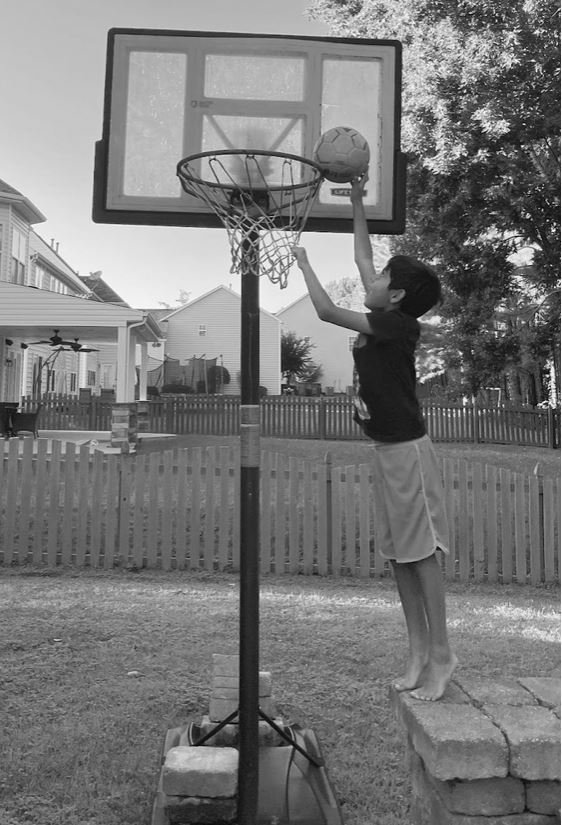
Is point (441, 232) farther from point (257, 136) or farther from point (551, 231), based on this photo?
point (257, 136)

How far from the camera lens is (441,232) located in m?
15.1

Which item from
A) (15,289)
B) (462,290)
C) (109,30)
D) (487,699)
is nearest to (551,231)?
(462,290)

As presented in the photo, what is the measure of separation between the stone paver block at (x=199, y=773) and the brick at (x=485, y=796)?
818 millimetres

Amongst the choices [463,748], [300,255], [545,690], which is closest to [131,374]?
[300,255]

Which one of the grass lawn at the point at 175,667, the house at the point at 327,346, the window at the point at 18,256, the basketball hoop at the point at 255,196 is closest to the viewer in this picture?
the grass lawn at the point at 175,667

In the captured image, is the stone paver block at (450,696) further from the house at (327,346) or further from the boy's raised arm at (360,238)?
the house at (327,346)

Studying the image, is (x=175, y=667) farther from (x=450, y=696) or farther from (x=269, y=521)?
(x=269, y=521)

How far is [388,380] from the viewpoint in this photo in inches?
116

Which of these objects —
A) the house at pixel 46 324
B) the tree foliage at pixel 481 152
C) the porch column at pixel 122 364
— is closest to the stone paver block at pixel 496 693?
the tree foliage at pixel 481 152

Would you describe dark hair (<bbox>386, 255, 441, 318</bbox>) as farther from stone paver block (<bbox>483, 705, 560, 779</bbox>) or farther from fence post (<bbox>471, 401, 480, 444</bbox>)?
fence post (<bbox>471, 401, 480, 444</bbox>)

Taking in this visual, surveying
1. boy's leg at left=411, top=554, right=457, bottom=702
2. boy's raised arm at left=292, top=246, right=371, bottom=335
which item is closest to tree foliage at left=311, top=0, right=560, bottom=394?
boy's raised arm at left=292, top=246, right=371, bottom=335

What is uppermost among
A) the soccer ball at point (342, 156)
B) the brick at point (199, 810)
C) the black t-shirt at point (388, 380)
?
the soccer ball at point (342, 156)

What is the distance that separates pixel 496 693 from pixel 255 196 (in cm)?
241

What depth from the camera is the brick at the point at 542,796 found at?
2373 millimetres
